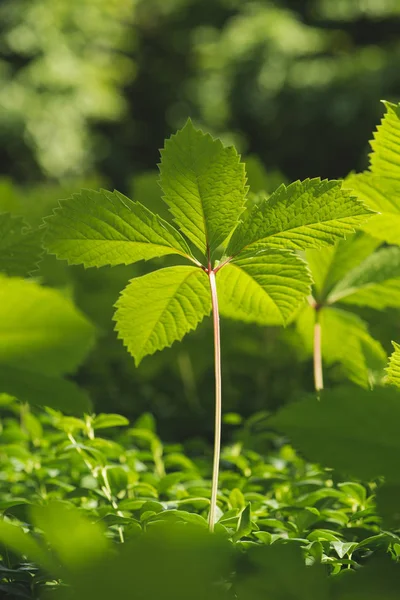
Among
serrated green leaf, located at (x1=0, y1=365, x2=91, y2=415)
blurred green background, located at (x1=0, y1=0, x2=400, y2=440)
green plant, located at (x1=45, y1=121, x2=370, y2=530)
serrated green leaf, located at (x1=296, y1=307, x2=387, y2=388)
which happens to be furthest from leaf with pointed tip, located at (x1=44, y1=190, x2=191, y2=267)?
blurred green background, located at (x1=0, y1=0, x2=400, y2=440)

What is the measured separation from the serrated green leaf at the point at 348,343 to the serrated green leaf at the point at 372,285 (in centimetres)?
3

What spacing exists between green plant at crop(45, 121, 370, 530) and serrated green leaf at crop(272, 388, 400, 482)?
158 millimetres

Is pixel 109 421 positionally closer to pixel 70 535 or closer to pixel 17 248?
pixel 17 248

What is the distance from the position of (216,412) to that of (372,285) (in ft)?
1.24

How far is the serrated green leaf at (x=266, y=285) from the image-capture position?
0.58 meters

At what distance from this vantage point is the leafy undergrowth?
479 millimetres

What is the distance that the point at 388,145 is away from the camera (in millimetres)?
530

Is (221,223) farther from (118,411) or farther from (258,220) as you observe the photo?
(118,411)

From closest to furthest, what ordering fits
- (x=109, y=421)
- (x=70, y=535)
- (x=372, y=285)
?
(x=70, y=535), (x=109, y=421), (x=372, y=285)

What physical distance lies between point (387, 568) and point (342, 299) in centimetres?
51

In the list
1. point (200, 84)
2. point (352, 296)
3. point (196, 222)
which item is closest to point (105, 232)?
point (196, 222)

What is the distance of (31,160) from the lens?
12516 mm

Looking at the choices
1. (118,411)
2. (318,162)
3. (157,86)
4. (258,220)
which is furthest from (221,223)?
(157,86)

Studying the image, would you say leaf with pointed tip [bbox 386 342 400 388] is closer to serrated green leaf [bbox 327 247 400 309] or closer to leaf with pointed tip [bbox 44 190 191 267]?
leaf with pointed tip [bbox 44 190 191 267]
